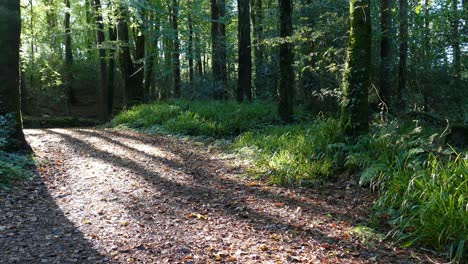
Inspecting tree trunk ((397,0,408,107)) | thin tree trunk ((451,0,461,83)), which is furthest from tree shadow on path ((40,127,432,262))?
tree trunk ((397,0,408,107))

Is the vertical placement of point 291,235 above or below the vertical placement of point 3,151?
below

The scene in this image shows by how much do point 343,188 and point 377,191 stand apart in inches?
22.1

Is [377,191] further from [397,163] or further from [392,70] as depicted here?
[392,70]

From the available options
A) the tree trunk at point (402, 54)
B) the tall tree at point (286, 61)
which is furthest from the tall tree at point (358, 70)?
the tree trunk at point (402, 54)

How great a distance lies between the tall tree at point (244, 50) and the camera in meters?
13.6

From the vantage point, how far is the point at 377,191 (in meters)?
5.20

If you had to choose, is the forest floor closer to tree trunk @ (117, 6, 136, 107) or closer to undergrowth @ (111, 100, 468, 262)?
undergrowth @ (111, 100, 468, 262)

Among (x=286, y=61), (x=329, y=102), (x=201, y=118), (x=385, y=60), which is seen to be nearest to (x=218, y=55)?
(x=201, y=118)

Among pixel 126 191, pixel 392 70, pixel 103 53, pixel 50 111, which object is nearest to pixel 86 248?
pixel 126 191

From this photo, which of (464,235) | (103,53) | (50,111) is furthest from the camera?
(50,111)

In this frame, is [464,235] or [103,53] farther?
[103,53]

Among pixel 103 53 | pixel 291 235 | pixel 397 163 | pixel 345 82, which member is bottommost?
pixel 291 235

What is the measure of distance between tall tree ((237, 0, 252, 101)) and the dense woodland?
0.17 feet

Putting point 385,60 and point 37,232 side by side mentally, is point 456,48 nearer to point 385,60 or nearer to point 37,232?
point 385,60
